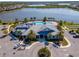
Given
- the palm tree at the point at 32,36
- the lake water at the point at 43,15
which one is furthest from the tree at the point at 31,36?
the lake water at the point at 43,15

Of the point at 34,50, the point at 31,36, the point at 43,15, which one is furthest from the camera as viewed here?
the point at 43,15

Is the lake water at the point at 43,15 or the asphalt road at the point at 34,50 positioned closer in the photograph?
the asphalt road at the point at 34,50

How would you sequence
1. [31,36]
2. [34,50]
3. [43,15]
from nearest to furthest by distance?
[34,50] < [31,36] < [43,15]

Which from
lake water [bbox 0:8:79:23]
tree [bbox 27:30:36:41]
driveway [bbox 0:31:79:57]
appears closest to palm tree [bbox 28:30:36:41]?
tree [bbox 27:30:36:41]

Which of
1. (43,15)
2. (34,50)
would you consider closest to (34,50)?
(34,50)

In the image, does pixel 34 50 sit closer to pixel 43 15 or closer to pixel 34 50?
pixel 34 50

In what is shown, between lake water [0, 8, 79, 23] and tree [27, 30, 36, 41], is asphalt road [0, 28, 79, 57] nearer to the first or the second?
tree [27, 30, 36, 41]

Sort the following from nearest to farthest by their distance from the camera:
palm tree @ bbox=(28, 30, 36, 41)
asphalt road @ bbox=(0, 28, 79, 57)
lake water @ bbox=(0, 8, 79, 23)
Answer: asphalt road @ bbox=(0, 28, 79, 57), palm tree @ bbox=(28, 30, 36, 41), lake water @ bbox=(0, 8, 79, 23)

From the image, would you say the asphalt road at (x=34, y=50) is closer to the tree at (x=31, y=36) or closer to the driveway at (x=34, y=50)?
the driveway at (x=34, y=50)

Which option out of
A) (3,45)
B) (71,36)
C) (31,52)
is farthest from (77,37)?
(3,45)

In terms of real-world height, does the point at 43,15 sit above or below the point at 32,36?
below

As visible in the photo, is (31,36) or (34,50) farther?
(31,36)
